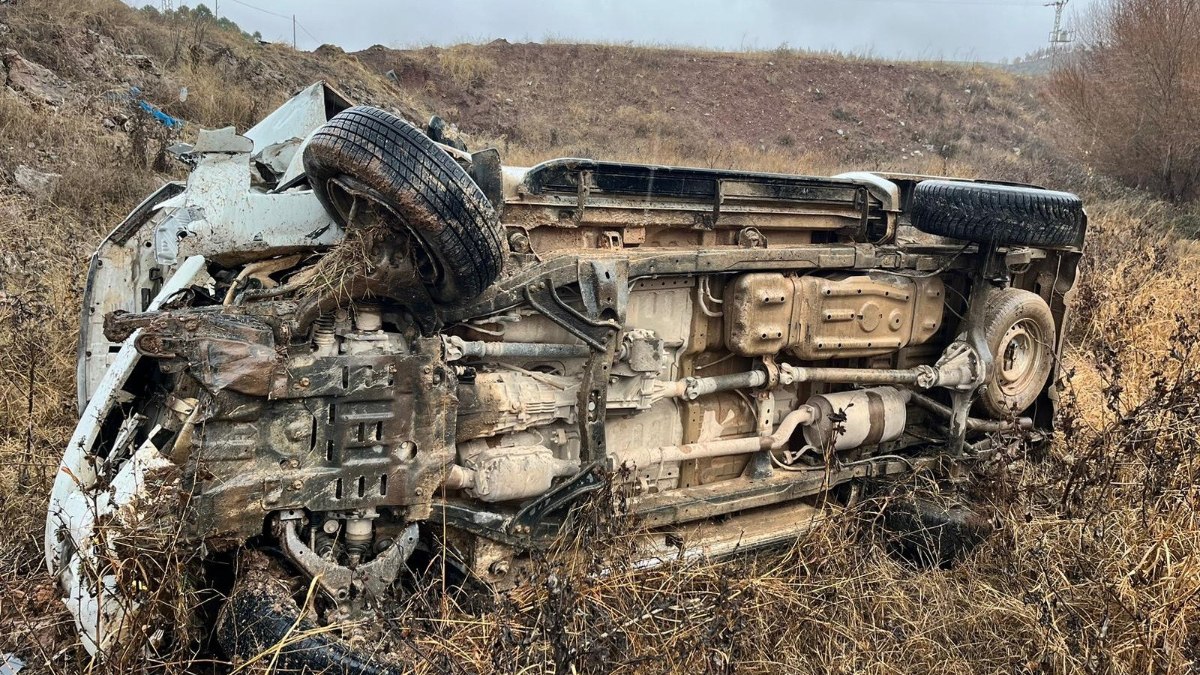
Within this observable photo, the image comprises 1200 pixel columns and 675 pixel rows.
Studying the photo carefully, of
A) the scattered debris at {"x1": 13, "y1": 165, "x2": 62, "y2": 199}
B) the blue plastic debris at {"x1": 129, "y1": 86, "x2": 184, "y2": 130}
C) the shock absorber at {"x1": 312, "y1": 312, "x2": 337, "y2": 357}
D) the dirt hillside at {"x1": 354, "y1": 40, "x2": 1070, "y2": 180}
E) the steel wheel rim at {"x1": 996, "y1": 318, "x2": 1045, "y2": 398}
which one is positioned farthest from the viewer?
the dirt hillside at {"x1": 354, "y1": 40, "x2": 1070, "y2": 180}

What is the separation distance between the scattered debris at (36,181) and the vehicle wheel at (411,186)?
20.6 feet

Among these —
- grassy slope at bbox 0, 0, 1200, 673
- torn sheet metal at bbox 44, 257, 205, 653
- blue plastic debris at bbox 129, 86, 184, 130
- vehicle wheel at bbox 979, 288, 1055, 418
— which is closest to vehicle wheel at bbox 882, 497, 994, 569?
grassy slope at bbox 0, 0, 1200, 673

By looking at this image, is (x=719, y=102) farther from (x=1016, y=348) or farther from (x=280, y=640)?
(x=280, y=640)

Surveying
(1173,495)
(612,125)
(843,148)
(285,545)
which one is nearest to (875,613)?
(1173,495)

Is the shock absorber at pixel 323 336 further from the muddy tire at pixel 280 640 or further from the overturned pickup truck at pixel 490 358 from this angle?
the muddy tire at pixel 280 640

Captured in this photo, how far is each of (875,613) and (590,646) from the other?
1360 mm

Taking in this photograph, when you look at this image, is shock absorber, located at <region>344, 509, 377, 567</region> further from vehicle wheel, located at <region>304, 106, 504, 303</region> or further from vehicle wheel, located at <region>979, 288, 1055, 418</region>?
vehicle wheel, located at <region>979, 288, 1055, 418</region>

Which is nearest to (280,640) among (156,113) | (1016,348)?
(1016,348)

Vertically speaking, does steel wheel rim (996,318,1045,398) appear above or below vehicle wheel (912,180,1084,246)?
below

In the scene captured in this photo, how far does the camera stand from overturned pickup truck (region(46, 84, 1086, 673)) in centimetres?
261

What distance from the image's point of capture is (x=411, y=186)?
8.43ft

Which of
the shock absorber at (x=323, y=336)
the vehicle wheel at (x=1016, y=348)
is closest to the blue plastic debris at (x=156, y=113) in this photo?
the shock absorber at (x=323, y=336)

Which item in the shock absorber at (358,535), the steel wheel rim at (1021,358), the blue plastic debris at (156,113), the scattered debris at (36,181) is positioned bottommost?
the shock absorber at (358,535)

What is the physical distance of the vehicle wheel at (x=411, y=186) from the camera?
8.39 feet
